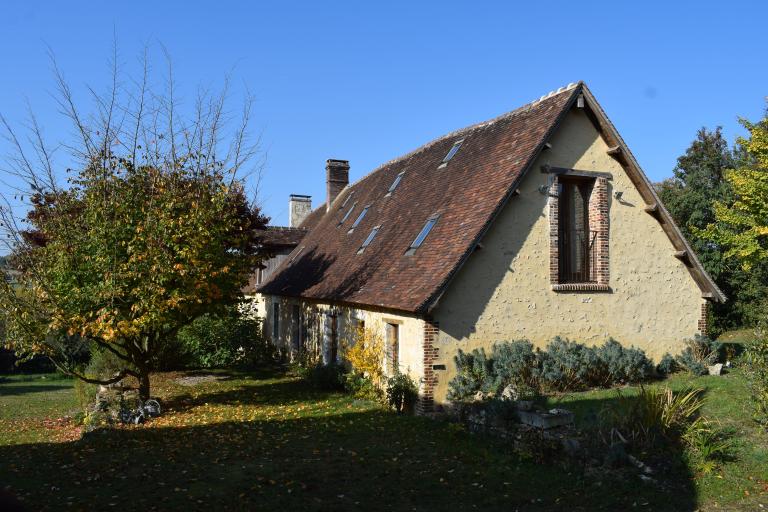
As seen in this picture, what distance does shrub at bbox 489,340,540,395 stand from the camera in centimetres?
1156

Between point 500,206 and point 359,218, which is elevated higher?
point 359,218

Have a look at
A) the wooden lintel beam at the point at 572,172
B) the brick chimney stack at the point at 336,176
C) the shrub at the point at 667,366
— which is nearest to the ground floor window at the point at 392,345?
the wooden lintel beam at the point at 572,172

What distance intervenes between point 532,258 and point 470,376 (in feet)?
9.70

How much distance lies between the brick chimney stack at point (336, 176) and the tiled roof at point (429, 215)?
288 inches

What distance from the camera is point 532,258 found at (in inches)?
505

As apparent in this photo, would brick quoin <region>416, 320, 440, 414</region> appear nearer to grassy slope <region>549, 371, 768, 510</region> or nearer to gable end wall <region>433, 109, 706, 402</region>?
gable end wall <region>433, 109, 706, 402</region>

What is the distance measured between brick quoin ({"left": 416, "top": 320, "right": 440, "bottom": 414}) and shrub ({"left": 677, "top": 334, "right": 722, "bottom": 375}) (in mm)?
6293

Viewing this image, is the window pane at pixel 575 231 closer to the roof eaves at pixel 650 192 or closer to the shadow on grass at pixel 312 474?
the roof eaves at pixel 650 192

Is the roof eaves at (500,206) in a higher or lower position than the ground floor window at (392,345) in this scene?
higher

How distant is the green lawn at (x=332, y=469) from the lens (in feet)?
23.2

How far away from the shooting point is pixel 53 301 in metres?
12.2

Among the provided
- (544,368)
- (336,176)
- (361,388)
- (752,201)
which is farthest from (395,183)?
(752,201)

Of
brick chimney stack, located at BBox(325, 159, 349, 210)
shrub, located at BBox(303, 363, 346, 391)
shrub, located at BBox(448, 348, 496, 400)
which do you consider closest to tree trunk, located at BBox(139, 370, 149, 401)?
shrub, located at BBox(303, 363, 346, 391)

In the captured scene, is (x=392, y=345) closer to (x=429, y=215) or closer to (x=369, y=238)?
(x=429, y=215)
